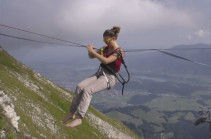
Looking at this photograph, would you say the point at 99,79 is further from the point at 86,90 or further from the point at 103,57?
the point at 103,57

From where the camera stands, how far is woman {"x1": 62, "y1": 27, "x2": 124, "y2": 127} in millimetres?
14969

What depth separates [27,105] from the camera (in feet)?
119

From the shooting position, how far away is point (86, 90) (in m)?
14.9

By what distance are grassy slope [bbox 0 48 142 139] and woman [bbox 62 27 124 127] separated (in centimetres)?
1221

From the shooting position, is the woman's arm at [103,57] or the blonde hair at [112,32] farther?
the blonde hair at [112,32]

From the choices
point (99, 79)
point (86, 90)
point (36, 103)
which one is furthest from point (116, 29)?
point (36, 103)

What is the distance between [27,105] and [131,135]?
3917cm

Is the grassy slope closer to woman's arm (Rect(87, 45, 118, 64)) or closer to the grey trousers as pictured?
the grey trousers

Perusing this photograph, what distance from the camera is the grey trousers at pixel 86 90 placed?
1497cm

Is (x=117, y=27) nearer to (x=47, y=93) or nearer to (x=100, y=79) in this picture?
(x=100, y=79)

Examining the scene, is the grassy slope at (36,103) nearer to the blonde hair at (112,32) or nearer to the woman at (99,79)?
the woman at (99,79)

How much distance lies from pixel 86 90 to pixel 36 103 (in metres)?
27.9

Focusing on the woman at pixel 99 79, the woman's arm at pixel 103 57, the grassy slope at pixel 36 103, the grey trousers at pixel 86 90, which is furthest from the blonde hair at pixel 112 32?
the grassy slope at pixel 36 103

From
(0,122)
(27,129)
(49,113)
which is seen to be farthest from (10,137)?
(49,113)
